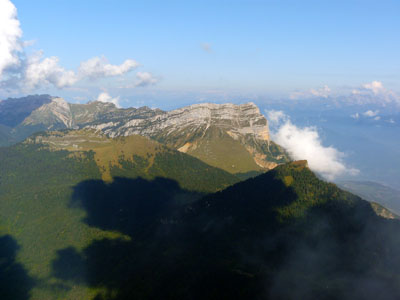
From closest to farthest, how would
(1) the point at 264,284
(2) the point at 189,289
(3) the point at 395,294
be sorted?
Result: (3) the point at 395,294 < (1) the point at 264,284 < (2) the point at 189,289

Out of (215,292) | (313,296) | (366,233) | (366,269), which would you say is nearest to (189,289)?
(215,292)

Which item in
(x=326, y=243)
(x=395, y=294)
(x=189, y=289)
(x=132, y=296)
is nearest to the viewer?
(x=395, y=294)

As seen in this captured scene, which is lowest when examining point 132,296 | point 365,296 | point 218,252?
point 132,296

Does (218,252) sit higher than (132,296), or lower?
higher

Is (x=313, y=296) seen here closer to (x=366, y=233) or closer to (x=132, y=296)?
(x=366, y=233)

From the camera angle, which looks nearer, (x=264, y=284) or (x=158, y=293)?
(x=264, y=284)

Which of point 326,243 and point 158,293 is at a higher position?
point 326,243

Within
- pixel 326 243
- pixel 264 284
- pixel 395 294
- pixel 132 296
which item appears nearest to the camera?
pixel 395 294

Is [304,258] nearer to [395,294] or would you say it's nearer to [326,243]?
[326,243]

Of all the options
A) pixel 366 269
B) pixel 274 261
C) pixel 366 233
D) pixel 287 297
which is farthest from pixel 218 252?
pixel 366 233
